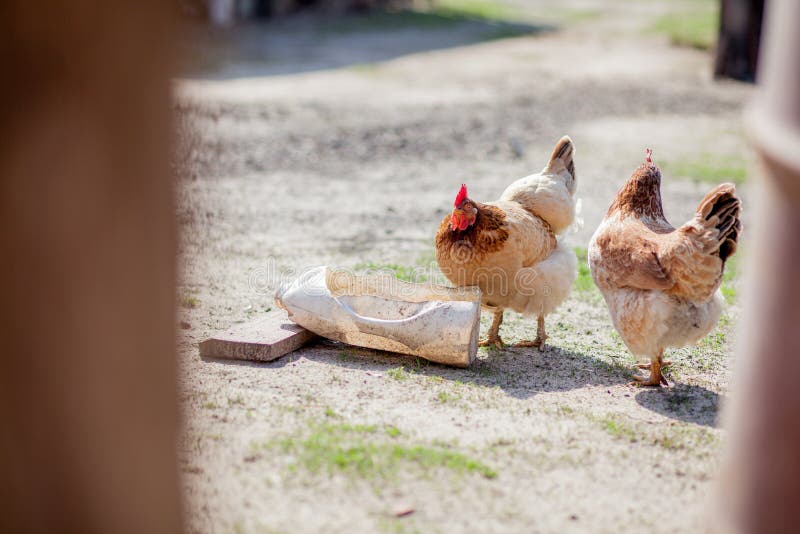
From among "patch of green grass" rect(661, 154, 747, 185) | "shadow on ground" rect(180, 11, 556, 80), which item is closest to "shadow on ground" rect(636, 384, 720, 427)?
"patch of green grass" rect(661, 154, 747, 185)

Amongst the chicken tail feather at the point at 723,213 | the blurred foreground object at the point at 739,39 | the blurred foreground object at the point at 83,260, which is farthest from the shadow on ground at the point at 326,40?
the blurred foreground object at the point at 83,260

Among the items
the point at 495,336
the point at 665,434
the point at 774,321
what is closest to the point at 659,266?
the point at 665,434

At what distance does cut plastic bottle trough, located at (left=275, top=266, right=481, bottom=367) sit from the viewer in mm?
4504

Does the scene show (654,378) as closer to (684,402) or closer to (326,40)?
(684,402)

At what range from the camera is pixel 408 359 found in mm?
4797

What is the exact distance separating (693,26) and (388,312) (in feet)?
53.9

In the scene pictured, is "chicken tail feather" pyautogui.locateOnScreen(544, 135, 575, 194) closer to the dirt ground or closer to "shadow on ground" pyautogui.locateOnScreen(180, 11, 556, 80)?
the dirt ground

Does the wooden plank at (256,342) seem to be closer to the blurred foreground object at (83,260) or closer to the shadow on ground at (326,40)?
the blurred foreground object at (83,260)

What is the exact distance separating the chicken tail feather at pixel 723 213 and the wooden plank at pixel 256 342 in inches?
89.5

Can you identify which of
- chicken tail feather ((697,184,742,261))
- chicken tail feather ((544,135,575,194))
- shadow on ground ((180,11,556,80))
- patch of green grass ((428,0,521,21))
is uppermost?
patch of green grass ((428,0,521,21))

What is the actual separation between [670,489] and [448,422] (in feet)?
3.42

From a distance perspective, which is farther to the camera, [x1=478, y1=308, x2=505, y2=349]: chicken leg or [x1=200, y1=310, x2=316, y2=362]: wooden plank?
[x1=478, y1=308, x2=505, y2=349]: chicken leg

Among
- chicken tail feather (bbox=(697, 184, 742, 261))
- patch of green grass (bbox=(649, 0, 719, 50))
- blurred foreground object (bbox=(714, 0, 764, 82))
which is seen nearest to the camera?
chicken tail feather (bbox=(697, 184, 742, 261))

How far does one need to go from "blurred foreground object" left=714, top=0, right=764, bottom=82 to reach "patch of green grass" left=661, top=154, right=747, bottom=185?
4707mm
